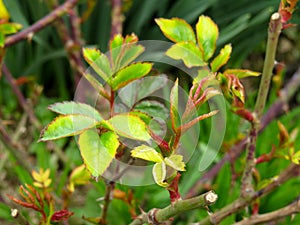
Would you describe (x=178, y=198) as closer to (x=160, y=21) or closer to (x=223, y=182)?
(x=160, y=21)

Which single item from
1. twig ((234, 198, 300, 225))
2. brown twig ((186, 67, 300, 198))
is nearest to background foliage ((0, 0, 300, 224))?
Answer: brown twig ((186, 67, 300, 198))

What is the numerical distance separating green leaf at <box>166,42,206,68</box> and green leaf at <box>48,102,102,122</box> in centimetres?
15

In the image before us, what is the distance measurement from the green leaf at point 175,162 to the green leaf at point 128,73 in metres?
0.13

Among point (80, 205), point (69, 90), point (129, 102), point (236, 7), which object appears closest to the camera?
point (129, 102)

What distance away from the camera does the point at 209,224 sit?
2.49 ft

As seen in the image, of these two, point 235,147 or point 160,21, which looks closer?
point 160,21

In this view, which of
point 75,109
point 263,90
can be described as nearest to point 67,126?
point 75,109

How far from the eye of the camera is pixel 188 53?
0.70 meters

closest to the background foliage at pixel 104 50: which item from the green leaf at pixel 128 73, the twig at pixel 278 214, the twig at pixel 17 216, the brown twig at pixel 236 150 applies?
the brown twig at pixel 236 150

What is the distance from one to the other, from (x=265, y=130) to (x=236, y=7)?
425 millimetres

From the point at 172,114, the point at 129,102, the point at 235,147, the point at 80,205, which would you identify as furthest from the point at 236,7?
the point at 172,114

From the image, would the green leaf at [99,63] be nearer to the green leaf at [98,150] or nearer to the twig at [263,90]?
the green leaf at [98,150]

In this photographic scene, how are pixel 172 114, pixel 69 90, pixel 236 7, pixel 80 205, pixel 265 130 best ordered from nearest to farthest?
1. pixel 172 114
2. pixel 265 130
3. pixel 80 205
4. pixel 236 7
5. pixel 69 90

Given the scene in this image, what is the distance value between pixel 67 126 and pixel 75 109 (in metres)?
0.04
